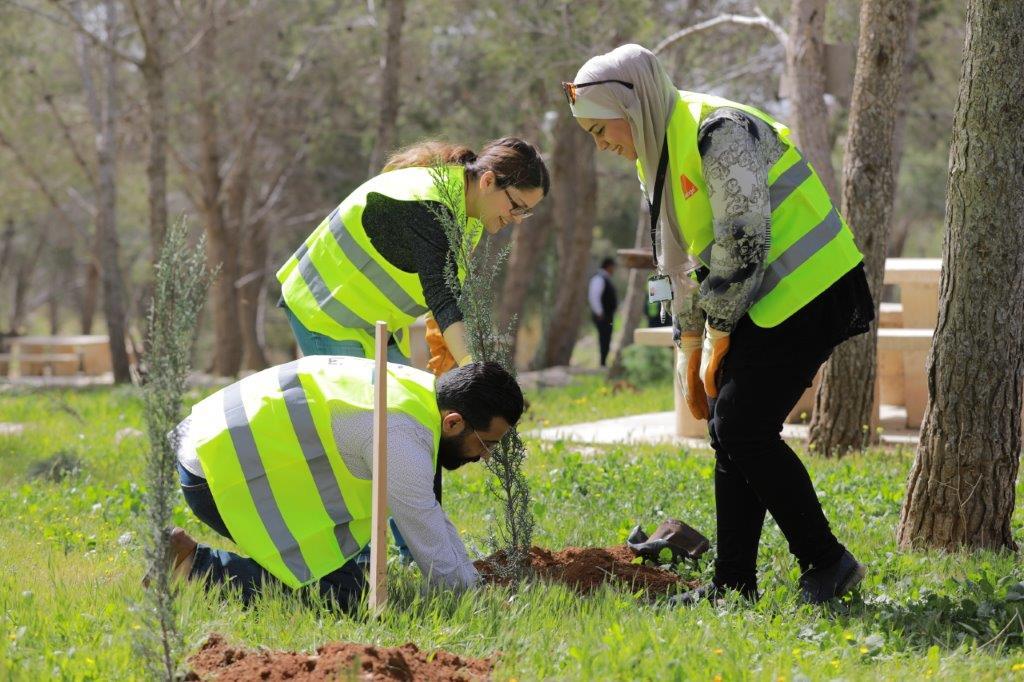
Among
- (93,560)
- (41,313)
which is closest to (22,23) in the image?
(93,560)

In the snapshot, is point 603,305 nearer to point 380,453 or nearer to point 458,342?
point 458,342

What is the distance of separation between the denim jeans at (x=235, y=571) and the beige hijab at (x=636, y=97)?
5.20 ft

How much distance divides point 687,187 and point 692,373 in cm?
64

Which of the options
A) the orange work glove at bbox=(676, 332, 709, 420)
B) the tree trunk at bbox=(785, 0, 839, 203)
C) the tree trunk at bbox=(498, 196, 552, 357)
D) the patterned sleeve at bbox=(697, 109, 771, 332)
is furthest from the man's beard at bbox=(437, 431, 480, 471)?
the tree trunk at bbox=(498, 196, 552, 357)

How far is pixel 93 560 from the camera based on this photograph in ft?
14.5

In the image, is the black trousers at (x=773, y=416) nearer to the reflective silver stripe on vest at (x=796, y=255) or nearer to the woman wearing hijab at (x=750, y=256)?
the woman wearing hijab at (x=750, y=256)

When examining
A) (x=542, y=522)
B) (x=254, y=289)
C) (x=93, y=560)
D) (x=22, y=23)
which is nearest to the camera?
(x=93, y=560)

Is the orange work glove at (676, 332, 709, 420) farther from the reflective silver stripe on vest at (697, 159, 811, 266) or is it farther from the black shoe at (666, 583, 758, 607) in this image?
the black shoe at (666, 583, 758, 607)

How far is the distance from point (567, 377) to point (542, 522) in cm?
860

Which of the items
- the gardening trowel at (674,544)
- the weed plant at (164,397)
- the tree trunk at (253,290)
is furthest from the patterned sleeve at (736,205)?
the tree trunk at (253,290)

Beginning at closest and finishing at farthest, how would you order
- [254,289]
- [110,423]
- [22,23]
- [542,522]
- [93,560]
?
[93,560] < [542,522] < [110,423] < [22,23] < [254,289]

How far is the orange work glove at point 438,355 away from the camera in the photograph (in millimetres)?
4469

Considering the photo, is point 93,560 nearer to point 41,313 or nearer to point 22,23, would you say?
point 22,23

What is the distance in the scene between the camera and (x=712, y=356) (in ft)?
12.3
